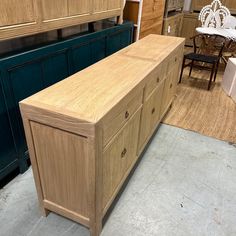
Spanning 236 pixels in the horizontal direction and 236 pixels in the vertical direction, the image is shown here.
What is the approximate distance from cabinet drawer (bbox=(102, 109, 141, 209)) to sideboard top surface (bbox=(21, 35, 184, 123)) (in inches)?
8.8

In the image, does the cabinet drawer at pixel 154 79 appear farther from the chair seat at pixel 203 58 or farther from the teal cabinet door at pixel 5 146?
the chair seat at pixel 203 58

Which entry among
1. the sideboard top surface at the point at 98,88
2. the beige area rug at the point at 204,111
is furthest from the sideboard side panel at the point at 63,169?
the beige area rug at the point at 204,111

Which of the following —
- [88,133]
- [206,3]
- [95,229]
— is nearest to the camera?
[88,133]

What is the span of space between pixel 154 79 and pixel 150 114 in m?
0.30

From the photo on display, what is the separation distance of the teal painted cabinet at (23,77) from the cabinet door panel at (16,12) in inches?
8.0

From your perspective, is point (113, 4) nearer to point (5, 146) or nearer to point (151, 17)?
point (151, 17)

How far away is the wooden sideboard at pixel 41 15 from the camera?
130cm

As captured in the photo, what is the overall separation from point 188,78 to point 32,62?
2.97 m

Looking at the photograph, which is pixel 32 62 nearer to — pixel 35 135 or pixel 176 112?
pixel 35 135

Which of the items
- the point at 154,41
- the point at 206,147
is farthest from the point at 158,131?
the point at 154,41

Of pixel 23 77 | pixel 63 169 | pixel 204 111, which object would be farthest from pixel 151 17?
pixel 63 169

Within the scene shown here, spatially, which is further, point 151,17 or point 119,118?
point 151,17

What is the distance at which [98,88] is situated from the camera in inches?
50.0

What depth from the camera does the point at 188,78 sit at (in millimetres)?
3920
